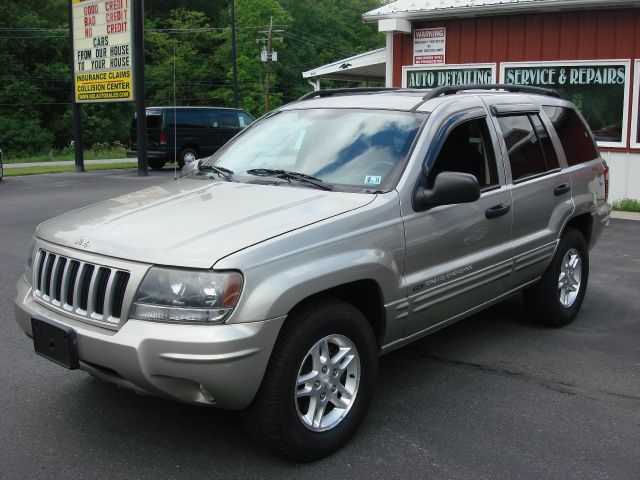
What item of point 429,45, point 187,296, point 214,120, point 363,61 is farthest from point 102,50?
point 187,296

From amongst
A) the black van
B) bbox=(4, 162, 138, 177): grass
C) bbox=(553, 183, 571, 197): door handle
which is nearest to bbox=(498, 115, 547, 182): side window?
bbox=(553, 183, 571, 197): door handle

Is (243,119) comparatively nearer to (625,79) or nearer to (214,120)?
(214,120)

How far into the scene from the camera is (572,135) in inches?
233

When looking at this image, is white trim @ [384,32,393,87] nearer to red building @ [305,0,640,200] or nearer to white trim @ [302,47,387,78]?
red building @ [305,0,640,200]

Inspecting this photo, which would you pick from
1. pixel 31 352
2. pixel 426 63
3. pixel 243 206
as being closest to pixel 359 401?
pixel 243 206

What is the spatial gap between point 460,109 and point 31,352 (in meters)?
3.38

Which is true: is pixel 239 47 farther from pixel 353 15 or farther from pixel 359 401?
pixel 359 401

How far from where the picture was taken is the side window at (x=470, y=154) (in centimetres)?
440

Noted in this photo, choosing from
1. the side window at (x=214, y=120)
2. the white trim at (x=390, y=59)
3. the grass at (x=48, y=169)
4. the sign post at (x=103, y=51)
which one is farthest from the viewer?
the side window at (x=214, y=120)

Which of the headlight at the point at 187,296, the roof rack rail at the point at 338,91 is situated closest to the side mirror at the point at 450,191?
the headlight at the point at 187,296

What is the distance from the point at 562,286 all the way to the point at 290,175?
2671 mm

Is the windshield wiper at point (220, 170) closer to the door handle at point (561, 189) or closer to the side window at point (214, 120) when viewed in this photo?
the door handle at point (561, 189)

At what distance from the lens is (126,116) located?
49.1 metres

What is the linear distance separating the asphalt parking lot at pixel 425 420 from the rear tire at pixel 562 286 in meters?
0.14
